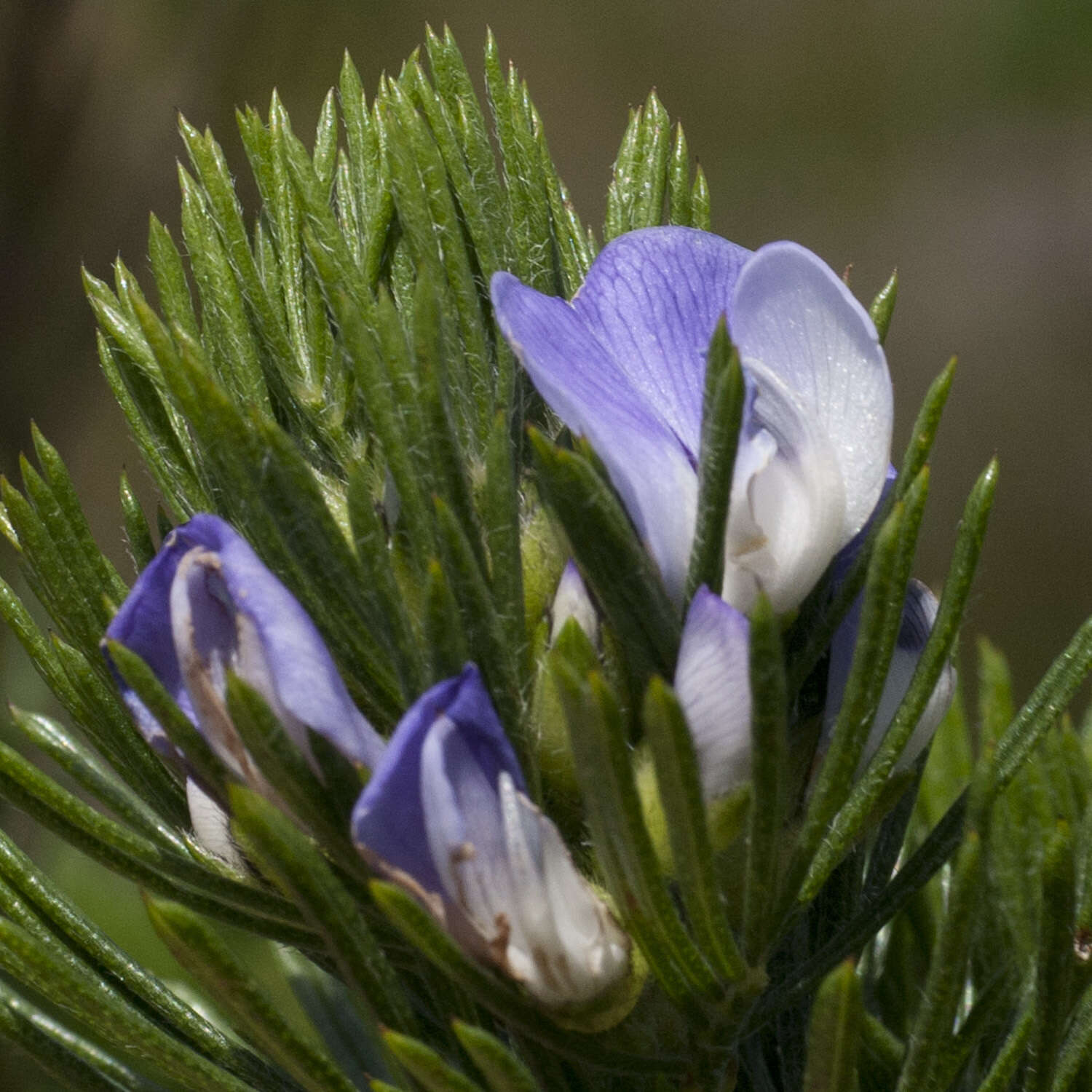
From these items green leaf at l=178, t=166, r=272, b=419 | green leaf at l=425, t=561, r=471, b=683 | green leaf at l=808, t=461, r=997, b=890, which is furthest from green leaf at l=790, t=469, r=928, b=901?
green leaf at l=178, t=166, r=272, b=419

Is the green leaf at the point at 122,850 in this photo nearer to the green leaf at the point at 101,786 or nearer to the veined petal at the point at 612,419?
the green leaf at the point at 101,786

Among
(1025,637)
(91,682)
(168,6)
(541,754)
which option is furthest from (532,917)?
(1025,637)

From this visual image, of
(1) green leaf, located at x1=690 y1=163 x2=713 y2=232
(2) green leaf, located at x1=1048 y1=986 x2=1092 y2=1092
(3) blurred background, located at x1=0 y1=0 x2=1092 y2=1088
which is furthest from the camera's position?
(3) blurred background, located at x1=0 y1=0 x2=1092 y2=1088

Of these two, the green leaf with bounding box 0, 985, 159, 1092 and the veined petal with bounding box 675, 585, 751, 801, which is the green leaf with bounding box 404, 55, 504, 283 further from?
the green leaf with bounding box 0, 985, 159, 1092

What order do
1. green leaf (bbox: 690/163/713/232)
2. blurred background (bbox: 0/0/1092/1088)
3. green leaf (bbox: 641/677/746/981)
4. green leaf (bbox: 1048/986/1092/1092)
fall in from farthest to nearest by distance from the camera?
1. blurred background (bbox: 0/0/1092/1088)
2. green leaf (bbox: 690/163/713/232)
3. green leaf (bbox: 1048/986/1092/1092)
4. green leaf (bbox: 641/677/746/981)

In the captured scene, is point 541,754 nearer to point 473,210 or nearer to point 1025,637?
point 473,210

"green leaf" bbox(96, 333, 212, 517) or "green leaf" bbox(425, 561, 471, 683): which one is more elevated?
"green leaf" bbox(96, 333, 212, 517)
